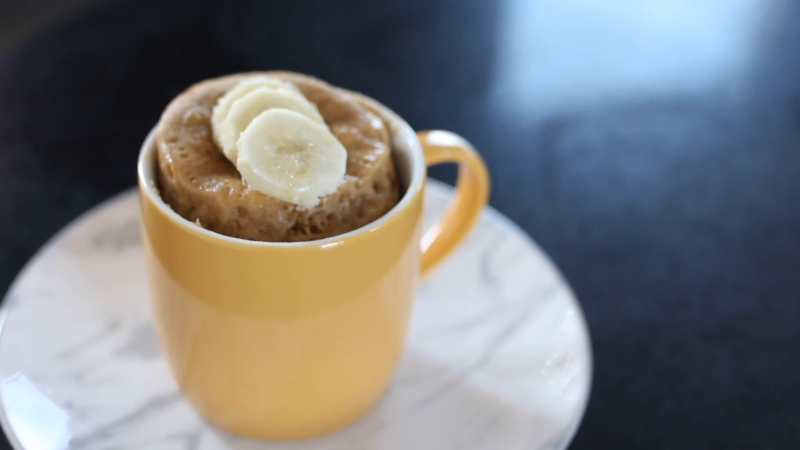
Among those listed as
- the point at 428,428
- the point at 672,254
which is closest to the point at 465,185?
the point at 428,428

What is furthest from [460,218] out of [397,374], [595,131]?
[595,131]

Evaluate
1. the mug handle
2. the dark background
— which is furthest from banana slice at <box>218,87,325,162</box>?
the dark background

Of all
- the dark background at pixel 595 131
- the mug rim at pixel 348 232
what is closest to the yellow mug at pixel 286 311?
the mug rim at pixel 348 232

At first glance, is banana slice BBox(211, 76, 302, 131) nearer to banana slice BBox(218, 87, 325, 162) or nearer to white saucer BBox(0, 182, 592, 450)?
banana slice BBox(218, 87, 325, 162)

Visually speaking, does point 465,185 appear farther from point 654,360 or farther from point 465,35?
point 465,35

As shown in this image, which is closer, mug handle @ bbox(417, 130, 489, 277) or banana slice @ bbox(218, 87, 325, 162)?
banana slice @ bbox(218, 87, 325, 162)

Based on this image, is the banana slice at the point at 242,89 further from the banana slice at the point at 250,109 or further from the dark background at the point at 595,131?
the dark background at the point at 595,131

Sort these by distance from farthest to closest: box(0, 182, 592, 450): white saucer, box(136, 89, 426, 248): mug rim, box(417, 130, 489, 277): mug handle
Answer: box(417, 130, 489, 277): mug handle
box(0, 182, 592, 450): white saucer
box(136, 89, 426, 248): mug rim

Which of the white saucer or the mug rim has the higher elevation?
the mug rim
